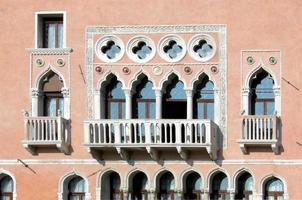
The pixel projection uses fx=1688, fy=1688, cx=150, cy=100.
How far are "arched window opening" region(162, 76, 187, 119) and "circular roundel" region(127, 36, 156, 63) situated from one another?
770 mm

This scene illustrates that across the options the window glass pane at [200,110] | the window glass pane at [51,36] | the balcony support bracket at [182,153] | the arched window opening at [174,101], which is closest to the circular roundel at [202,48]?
the arched window opening at [174,101]

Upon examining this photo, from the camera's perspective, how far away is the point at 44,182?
1506 inches

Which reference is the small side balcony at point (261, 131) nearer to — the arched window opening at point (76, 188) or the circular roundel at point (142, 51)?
the circular roundel at point (142, 51)

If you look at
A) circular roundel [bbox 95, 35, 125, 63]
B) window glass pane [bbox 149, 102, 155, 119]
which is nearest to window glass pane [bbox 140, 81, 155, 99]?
window glass pane [bbox 149, 102, 155, 119]

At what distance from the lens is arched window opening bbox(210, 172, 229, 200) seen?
1490 inches

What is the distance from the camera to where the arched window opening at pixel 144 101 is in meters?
38.2

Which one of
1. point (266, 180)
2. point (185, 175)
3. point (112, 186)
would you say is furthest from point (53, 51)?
point (266, 180)

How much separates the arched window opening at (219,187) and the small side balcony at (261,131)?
1.01 meters

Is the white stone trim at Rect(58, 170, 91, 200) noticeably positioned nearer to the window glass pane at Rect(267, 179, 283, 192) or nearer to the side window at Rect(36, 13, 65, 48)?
the side window at Rect(36, 13, 65, 48)

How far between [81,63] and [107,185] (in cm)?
284

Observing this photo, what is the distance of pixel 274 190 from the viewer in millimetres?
37531

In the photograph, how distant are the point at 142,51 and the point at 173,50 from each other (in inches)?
28.0

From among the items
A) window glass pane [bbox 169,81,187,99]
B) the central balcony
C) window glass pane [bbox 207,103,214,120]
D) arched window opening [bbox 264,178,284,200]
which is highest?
window glass pane [bbox 169,81,187,99]

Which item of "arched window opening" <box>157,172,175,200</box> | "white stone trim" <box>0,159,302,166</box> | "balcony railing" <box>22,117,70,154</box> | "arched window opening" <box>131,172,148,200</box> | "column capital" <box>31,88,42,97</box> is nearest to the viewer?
"white stone trim" <box>0,159,302,166</box>
